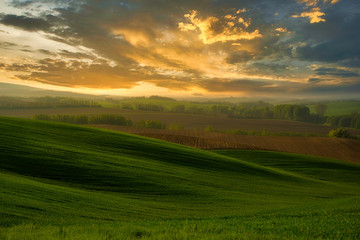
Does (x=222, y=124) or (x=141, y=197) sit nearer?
(x=141, y=197)

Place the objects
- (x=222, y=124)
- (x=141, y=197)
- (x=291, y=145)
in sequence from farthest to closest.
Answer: (x=222, y=124), (x=291, y=145), (x=141, y=197)

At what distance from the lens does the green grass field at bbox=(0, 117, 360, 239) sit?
227 inches

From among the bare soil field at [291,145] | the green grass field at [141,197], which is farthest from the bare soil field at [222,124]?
the green grass field at [141,197]

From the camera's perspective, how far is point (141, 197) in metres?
12.0

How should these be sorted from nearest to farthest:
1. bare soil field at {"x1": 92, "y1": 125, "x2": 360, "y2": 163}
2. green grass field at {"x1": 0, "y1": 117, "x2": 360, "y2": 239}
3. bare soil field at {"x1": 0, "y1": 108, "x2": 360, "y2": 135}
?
green grass field at {"x1": 0, "y1": 117, "x2": 360, "y2": 239}, bare soil field at {"x1": 92, "y1": 125, "x2": 360, "y2": 163}, bare soil field at {"x1": 0, "y1": 108, "x2": 360, "y2": 135}

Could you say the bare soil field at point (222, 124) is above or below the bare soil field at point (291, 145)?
above

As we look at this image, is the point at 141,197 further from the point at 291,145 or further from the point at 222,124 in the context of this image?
the point at 222,124

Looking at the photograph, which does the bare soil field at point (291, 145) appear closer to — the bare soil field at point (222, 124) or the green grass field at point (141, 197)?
the green grass field at point (141, 197)

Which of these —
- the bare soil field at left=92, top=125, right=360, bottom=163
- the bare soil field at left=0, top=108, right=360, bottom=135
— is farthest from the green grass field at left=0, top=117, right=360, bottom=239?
the bare soil field at left=0, top=108, right=360, bottom=135

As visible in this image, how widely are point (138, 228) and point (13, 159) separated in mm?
12053

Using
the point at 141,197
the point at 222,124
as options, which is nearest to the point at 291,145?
the point at 222,124

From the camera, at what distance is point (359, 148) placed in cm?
5203

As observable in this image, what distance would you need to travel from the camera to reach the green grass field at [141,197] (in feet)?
19.0

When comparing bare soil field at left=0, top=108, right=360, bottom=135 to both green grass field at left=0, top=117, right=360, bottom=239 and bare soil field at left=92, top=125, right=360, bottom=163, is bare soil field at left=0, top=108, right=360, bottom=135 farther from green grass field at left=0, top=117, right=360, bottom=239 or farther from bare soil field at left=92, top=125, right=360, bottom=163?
green grass field at left=0, top=117, right=360, bottom=239
